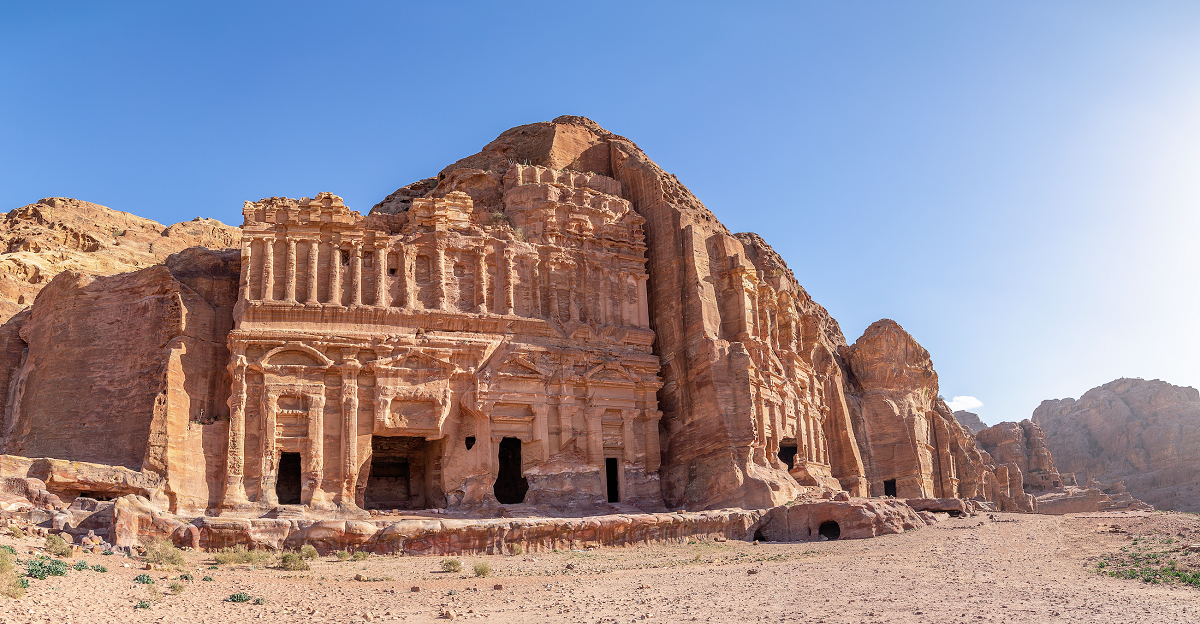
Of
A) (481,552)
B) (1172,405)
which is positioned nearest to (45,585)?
(481,552)

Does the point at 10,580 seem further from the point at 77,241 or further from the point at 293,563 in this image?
the point at 77,241

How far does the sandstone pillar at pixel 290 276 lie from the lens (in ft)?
107

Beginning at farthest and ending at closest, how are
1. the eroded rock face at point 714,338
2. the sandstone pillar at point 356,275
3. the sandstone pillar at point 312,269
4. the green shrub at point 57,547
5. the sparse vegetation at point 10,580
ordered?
1. the eroded rock face at point 714,338
2. the sandstone pillar at point 356,275
3. the sandstone pillar at point 312,269
4. the green shrub at point 57,547
5. the sparse vegetation at point 10,580

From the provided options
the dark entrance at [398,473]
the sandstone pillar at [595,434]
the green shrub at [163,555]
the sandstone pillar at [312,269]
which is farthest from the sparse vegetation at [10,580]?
the sandstone pillar at [595,434]

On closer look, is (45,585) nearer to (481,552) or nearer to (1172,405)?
(481,552)

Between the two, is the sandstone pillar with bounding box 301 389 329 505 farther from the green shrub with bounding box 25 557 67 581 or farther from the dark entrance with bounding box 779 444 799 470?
the dark entrance with bounding box 779 444 799 470

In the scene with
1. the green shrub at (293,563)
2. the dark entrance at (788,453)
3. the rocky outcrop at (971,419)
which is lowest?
the green shrub at (293,563)

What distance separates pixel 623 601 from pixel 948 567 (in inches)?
311

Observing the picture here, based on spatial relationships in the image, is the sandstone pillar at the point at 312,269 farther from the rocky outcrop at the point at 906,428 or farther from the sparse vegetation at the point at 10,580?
the rocky outcrop at the point at 906,428

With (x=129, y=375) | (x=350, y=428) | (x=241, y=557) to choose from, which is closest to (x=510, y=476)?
(x=350, y=428)

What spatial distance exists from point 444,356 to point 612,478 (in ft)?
25.1

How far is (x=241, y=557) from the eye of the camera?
22188mm

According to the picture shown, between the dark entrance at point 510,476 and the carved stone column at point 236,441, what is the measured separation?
9629 mm

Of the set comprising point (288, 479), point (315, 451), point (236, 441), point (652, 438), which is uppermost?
point (236, 441)
